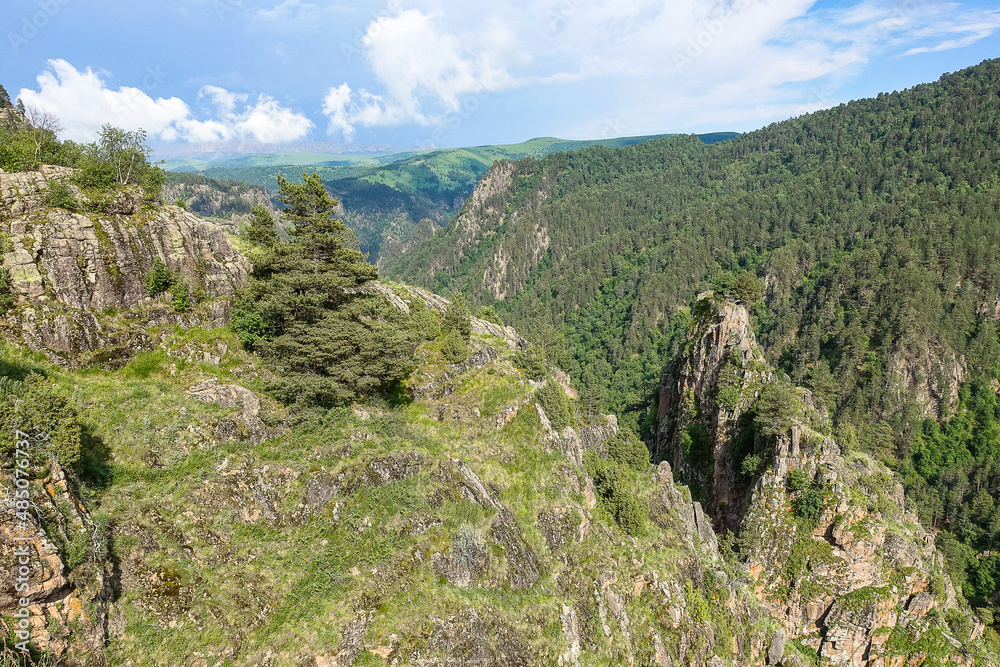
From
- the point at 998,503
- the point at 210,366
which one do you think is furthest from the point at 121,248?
the point at 998,503

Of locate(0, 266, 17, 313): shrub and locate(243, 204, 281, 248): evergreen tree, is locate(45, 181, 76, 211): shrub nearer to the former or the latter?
locate(0, 266, 17, 313): shrub

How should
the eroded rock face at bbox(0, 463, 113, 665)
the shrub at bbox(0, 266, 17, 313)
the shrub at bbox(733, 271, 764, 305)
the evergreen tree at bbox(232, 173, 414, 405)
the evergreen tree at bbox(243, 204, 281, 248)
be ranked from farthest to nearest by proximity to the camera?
1. the shrub at bbox(733, 271, 764, 305)
2. the evergreen tree at bbox(243, 204, 281, 248)
3. the evergreen tree at bbox(232, 173, 414, 405)
4. the shrub at bbox(0, 266, 17, 313)
5. the eroded rock face at bbox(0, 463, 113, 665)

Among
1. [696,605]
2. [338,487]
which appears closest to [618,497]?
[696,605]

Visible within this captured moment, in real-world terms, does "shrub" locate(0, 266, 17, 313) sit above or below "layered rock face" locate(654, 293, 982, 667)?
above

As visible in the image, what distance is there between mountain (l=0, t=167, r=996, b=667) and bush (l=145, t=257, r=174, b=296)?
25 centimetres

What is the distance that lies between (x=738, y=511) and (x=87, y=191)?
242ft

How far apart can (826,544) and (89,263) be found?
236 feet

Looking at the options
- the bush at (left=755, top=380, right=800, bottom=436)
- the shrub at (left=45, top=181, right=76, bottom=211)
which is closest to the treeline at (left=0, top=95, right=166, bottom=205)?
the shrub at (left=45, top=181, right=76, bottom=211)

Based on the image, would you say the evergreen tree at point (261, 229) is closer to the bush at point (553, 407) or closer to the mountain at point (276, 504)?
the mountain at point (276, 504)

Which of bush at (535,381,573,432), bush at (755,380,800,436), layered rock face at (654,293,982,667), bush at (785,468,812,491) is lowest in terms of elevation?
layered rock face at (654,293,982,667)

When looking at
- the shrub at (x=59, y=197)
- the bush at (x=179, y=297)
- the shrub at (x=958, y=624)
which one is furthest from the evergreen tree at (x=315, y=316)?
Result: the shrub at (x=958, y=624)

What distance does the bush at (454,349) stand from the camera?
130ft

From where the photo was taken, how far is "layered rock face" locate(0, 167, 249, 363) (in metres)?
24.8

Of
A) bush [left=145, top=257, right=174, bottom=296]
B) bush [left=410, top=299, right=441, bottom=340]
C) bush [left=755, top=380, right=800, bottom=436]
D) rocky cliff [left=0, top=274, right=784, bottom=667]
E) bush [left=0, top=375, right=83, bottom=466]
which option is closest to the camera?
bush [left=0, top=375, right=83, bottom=466]
